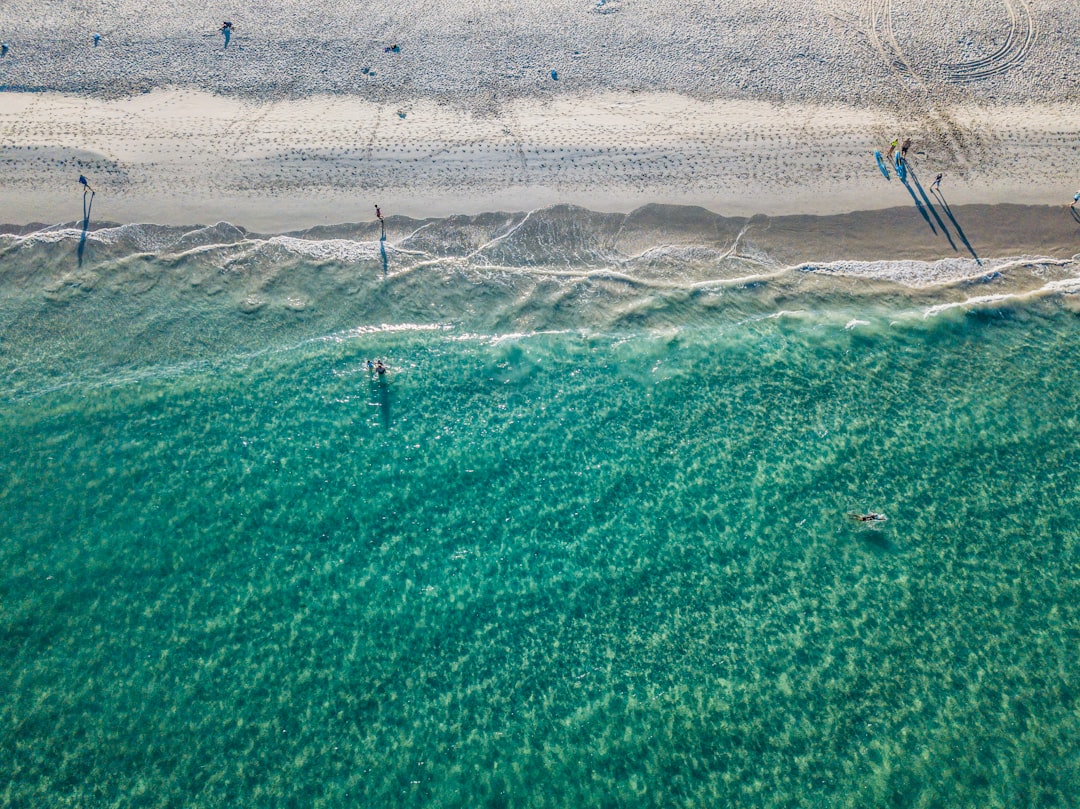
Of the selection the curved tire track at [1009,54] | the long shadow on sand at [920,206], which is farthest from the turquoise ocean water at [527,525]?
the curved tire track at [1009,54]

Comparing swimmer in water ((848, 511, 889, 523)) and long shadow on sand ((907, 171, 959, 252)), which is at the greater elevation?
long shadow on sand ((907, 171, 959, 252))

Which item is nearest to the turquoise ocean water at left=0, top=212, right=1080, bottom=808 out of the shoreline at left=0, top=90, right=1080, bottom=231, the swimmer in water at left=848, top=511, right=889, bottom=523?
the swimmer in water at left=848, top=511, right=889, bottom=523

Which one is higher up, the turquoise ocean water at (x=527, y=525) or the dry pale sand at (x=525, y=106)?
the dry pale sand at (x=525, y=106)

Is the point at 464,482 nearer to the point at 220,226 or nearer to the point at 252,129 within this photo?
the point at 220,226

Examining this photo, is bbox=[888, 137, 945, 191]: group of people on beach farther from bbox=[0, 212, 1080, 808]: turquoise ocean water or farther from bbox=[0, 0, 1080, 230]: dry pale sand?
bbox=[0, 212, 1080, 808]: turquoise ocean water

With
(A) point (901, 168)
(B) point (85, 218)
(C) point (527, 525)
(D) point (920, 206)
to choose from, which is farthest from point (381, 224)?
(D) point (920, 206)

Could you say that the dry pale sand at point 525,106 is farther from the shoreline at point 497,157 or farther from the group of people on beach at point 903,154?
the group of people on beach at point 903,154
